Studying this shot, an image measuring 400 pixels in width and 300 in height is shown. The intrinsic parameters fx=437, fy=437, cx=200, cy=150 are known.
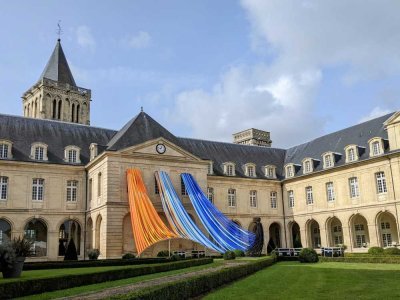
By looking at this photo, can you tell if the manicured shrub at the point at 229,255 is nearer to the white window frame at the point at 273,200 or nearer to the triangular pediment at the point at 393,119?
the triangular pediment at the point at 393,119

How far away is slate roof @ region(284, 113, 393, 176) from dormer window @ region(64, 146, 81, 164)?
18864 millimetres

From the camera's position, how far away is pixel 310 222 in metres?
37.5

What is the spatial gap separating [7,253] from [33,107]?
41.7 metres

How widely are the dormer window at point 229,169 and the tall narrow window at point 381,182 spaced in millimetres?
12034

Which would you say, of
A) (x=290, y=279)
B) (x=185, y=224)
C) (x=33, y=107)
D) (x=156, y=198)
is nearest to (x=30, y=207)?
(x=156, y=198)

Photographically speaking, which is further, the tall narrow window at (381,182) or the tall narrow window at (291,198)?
the tall narrow window at (291,198)

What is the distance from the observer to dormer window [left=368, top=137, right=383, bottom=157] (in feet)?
103

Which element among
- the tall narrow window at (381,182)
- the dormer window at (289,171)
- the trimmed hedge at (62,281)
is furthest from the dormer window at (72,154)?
A: the tall narrow window at (381,182)

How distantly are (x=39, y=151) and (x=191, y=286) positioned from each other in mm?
23574

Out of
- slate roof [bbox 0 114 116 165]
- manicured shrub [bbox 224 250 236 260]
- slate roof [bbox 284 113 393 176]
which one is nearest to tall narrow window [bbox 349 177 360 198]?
slate roof [bbox 284 113 393 176]

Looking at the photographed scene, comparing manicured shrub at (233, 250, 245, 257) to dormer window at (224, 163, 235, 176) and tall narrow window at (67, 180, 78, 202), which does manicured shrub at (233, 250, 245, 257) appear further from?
tall narrow window at (67, 180, 78, 202)

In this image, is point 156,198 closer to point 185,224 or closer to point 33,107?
point 185,224

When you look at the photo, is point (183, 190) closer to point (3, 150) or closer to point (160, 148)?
point (160, 148)

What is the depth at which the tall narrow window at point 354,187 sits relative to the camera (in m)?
32.9
